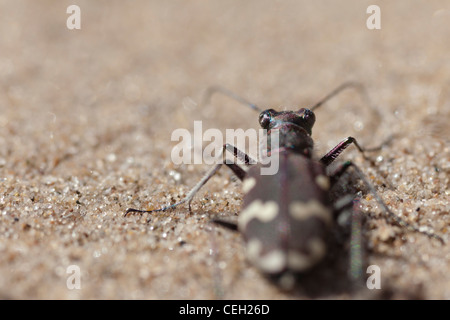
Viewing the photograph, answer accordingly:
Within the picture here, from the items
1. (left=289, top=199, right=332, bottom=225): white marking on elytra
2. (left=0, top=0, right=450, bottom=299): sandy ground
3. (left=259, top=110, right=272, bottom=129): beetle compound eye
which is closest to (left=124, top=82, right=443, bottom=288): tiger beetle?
(left=289, top=199, right=332, bottom=225): white marking on elytra

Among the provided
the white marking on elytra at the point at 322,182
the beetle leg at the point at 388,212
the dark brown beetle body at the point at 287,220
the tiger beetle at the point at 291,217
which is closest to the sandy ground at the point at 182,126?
the beetle leg at the point at 388,212

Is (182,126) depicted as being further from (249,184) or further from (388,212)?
(388,212)

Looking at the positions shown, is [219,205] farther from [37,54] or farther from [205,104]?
[37,54]

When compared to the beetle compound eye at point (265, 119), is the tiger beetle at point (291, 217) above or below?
below

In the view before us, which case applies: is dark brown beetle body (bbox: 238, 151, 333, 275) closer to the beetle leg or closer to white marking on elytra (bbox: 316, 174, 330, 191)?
white marking on elytra (bbox: 316, 174, 330, 191)

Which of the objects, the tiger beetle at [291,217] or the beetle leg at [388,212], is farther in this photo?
the beetle leg at [388,212]

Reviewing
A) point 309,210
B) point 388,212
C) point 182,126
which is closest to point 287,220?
point 309,210

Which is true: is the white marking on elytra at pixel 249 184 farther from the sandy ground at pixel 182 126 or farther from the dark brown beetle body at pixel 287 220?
the sandy ground at pixel 182 126
